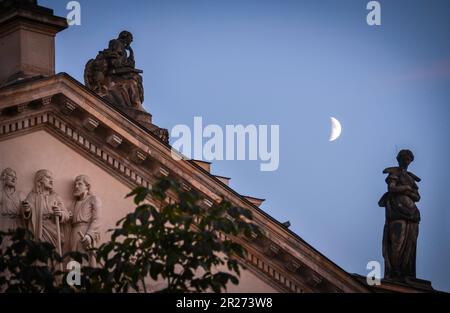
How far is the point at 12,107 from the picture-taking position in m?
48.1

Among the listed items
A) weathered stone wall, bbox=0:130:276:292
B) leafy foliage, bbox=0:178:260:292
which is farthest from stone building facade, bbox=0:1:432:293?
leafy foliage, bbox=0:178:260:292

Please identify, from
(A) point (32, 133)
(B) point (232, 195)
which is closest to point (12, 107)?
(A) point (32, 133)

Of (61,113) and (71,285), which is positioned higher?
(61,113)

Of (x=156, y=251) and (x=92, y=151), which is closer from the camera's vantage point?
(x=156, y=251)

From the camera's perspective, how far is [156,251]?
42656 millimetres

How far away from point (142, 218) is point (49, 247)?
5.80 feet

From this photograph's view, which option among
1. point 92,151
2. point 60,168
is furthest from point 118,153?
point 60,168

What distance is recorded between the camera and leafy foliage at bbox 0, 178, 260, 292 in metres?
42.2

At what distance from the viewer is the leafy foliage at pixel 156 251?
42.2m

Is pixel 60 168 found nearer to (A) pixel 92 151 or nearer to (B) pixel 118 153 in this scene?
(A) pixel 92 151

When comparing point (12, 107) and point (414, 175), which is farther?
point (414, 175)
